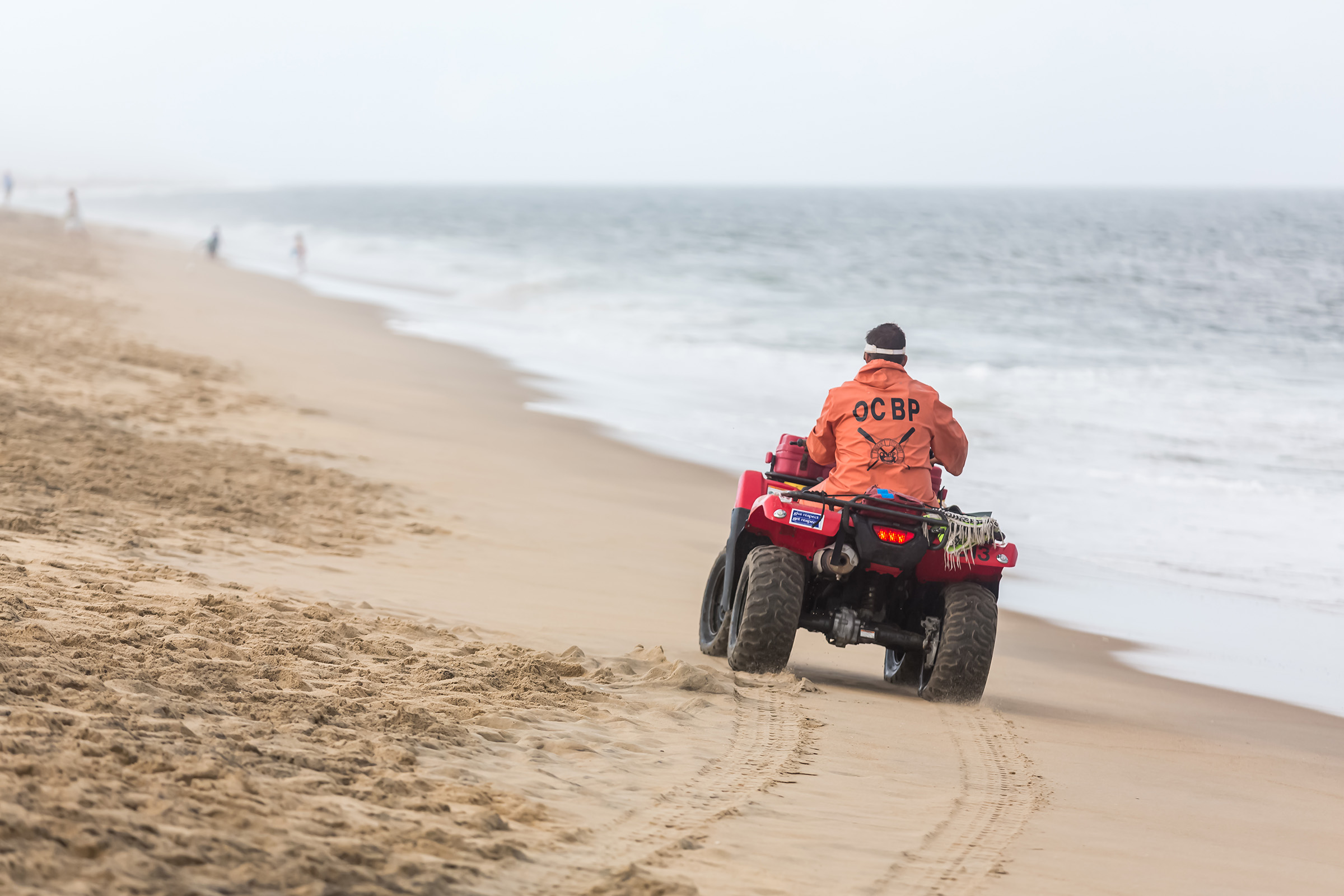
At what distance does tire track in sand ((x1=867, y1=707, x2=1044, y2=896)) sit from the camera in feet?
11.9

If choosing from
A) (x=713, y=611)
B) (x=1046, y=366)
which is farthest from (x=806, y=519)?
(x=1046, y=366)

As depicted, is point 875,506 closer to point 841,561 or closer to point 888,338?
point 841,561

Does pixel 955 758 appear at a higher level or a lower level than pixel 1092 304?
lower

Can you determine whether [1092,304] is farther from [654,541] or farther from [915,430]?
A: [915,430]

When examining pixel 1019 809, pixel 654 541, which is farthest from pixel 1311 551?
pixel 1019 809

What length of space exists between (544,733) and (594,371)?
1432 centimetres

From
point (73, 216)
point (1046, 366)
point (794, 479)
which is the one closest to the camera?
point (794, 479)

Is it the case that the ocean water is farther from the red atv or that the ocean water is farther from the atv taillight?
the atv taillight

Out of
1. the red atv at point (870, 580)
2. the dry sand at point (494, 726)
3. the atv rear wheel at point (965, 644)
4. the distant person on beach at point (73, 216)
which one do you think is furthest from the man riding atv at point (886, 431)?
the distant person on beach at point (73, 216)

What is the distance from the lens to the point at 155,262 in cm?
3114

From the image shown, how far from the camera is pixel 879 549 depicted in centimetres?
559

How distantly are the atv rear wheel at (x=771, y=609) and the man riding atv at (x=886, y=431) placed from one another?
1.36 feet

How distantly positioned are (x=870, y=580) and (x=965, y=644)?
53 cm

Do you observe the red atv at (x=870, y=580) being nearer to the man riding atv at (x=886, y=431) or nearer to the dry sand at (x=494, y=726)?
the man riding atv at (x=886, y=431)
